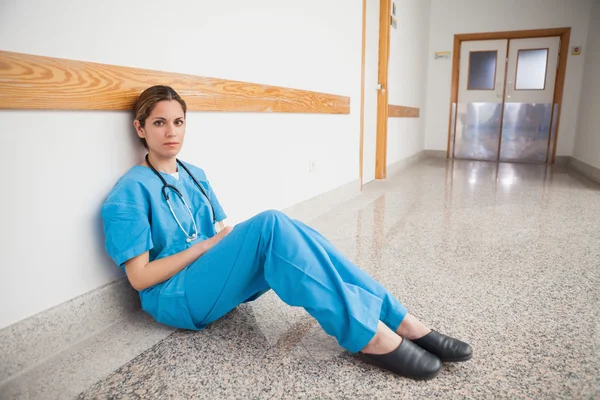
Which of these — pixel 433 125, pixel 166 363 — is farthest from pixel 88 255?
pixel 433 125

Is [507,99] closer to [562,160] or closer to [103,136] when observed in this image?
[562,160]

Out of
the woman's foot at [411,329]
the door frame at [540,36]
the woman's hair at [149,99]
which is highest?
the door frame at [540,36]

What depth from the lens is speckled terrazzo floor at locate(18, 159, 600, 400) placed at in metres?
1.25

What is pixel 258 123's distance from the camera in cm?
251

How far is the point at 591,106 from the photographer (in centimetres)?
562

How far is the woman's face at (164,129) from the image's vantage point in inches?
60.2

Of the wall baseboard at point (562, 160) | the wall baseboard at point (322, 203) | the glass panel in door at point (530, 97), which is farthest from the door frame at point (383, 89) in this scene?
the wall baseboard at point (562, 160)

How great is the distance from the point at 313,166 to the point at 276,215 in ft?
6.65

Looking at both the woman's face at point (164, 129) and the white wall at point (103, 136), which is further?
the woman's face at point (164, 129)

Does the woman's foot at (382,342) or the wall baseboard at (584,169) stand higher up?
the woman's foot at (382,342)

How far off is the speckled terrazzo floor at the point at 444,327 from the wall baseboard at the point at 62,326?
0.91ft

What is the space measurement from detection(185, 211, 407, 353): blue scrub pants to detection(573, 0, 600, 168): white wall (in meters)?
5.21

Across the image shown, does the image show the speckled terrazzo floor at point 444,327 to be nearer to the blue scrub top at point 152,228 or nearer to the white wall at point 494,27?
the blue scrub top at point 152,228

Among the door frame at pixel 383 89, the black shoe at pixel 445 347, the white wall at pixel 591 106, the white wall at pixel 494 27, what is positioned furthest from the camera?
the white wall at pixel 494 27
